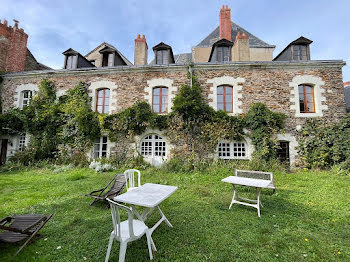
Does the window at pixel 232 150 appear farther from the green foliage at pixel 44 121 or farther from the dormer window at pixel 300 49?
the green foliage at pixel 44 121

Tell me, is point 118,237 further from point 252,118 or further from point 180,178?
point 252,118

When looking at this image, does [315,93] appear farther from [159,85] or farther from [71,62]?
[71,62]

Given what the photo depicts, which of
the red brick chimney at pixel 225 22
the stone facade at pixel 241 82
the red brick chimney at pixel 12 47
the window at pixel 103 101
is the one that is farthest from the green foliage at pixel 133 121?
the red brick chimney at pixel 225 22

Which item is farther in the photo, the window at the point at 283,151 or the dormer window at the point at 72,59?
the dormer window at the point at 72,59

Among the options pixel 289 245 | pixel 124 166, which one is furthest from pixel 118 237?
pixel 124 166

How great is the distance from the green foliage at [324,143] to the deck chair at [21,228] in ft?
32.4

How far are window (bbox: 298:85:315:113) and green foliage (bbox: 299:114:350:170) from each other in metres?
0.69

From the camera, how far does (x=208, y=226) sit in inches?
121

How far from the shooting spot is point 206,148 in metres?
8.47

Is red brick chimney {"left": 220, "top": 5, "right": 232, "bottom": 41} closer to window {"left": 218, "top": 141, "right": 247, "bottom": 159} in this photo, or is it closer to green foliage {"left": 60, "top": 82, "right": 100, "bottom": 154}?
window {"left": 218, "top": 141, "right": 247, "bottom": 159}

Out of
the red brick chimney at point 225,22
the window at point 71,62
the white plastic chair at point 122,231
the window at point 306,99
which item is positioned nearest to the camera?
the white plastic chair at point 122,231

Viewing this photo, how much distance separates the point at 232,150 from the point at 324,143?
4.12 m

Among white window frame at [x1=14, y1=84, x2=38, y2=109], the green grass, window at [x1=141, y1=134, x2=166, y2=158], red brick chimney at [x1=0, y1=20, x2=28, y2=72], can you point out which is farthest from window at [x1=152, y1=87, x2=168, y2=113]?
red brick chimney at [x1=0, y1=20, x2=28, y2=72]

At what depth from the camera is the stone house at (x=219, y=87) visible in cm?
849
